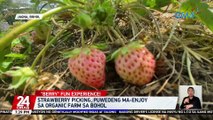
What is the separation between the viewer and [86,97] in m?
0.72

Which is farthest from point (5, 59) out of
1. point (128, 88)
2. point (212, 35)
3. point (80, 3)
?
point (212, 35)

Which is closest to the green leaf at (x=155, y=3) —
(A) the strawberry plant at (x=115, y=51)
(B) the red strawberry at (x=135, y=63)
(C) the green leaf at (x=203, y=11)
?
(A) the strawberry plant at (x=115, y=51)

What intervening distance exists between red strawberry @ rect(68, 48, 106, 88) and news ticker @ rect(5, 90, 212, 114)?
3cm

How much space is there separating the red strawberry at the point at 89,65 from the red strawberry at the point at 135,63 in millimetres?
29

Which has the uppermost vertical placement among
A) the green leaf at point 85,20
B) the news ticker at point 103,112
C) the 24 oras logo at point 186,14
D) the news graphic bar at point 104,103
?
the green leaf at point 85,20

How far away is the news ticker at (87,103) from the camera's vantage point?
2.23 ft

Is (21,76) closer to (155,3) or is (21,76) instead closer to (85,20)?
(85,20)

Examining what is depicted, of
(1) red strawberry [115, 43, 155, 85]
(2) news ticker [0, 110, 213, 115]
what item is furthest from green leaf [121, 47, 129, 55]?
(2) news ticker [0, 110, 213, 115]

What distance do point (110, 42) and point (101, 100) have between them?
120 millimetres

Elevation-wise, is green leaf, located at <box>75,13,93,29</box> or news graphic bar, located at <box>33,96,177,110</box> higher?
green leaf, located at <box>75,13,93,29</box>

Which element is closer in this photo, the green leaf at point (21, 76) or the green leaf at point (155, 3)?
the green leaf at point (21, 76)

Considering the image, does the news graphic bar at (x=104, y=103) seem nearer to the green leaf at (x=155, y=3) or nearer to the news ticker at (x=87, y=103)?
the news ticker at (x=87, y=103)

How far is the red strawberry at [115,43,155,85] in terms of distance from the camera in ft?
2.18

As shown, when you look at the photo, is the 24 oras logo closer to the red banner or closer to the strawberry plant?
the strawberry plant
